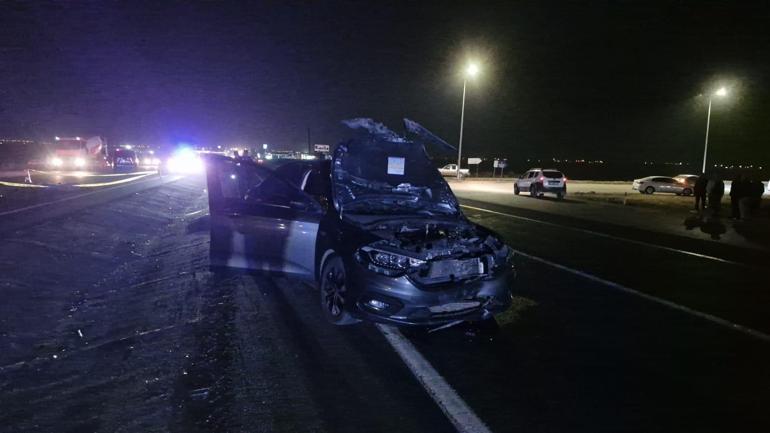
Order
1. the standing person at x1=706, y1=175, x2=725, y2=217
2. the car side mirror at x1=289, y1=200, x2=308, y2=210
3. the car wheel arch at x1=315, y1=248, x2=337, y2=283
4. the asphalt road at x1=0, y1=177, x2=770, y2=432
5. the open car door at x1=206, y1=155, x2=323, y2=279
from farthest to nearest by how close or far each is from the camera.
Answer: the standing person at x1=706, y1=175, x2=725, y2=217, the open car door at x1=206, y1=155, x2=323, y2=279, the car side mirror at x1=289, y1=200, x2=308, y2=210, the car wheel arch at x1=315, y1=248, x2=337, y2=283, the asphalt road at x1=0, y1=177, x2=770, y2=432

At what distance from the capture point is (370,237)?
16.1 ft

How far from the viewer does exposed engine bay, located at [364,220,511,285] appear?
189 inches

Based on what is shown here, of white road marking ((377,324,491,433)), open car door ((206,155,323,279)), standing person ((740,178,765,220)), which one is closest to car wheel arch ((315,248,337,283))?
open car door ((206,155,323,279))

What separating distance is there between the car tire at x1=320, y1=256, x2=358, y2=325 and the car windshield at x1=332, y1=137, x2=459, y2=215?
70cm

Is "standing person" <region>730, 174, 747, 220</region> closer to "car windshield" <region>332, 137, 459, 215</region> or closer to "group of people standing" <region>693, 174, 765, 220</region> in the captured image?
"group of people standing" <region>693, 174, 765, 220</region>

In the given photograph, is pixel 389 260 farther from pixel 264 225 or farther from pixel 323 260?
Result: pixel 264 225

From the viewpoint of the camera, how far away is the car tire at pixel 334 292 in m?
5.28

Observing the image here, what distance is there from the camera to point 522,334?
5320mm

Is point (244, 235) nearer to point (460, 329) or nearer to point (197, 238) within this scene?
point (460, 329)

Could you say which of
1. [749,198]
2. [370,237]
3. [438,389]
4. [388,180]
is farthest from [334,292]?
[749,198]

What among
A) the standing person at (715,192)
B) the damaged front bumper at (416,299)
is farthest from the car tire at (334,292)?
the standing person at (715,192)

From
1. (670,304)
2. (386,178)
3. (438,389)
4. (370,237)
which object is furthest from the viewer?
(670,304)

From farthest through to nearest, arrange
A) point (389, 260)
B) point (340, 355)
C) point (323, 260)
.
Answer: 1. point (323, 260)
2. point (389, 260)
3. point (340, 355)

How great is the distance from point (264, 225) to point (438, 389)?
3304mm
